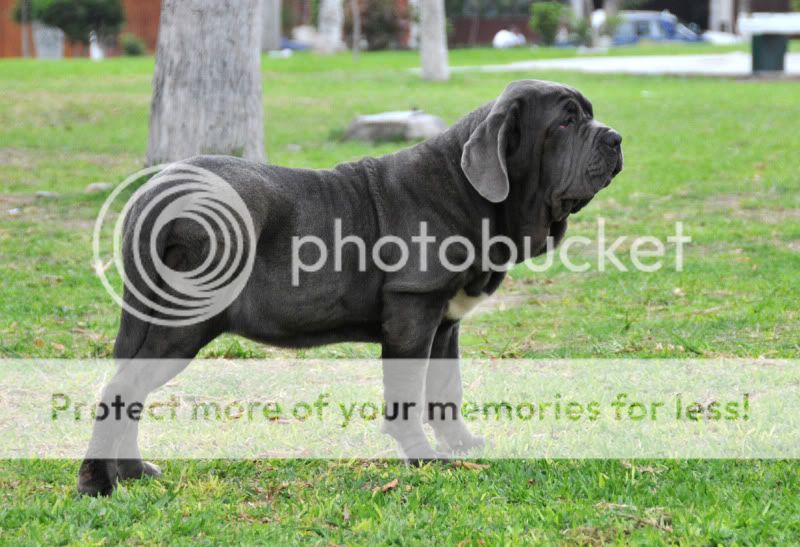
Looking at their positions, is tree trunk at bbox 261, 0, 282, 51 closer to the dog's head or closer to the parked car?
the parked car

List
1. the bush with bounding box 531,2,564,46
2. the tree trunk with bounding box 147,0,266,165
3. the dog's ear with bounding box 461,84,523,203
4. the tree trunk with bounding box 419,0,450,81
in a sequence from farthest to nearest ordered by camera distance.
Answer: the bush with bounding box 531,2,564,46
the tree trunk with bounding box 419,0,450,81
the tree trunk with bounding box 147,0,266,165
the dog's ear with bounding box 461,84,523,203

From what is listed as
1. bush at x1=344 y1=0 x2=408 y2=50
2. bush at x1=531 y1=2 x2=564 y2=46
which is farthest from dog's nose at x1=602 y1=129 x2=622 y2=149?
bush at x1=531 y1=2 x2=564 y2=46

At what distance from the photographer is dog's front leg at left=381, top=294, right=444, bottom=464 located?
448 centimetres

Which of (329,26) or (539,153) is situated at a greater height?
(329,26)

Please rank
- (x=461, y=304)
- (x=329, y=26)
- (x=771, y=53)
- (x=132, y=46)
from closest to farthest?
(x=461, y=304) < (x=771, y=53) < (x=329, y=26) < (x=132, y=46)

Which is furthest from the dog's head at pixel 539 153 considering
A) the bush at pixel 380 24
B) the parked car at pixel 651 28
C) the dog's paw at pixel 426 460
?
the parked car at pixel 651 28

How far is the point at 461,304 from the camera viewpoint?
4.69 metres

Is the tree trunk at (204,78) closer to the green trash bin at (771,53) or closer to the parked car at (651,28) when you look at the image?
the green trash bin at (771,53)

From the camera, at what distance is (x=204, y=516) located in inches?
163

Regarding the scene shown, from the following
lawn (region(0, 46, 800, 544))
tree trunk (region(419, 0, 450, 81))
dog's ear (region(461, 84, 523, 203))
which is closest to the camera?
lawn (region(0, 46, 800, 544))

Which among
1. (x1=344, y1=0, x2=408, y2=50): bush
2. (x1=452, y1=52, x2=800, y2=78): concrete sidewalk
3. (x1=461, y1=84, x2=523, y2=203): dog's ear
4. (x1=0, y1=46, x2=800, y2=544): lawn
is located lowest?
(x1=0, y1=46, x2=800, y2=544): lawn

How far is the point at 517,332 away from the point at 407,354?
269cm

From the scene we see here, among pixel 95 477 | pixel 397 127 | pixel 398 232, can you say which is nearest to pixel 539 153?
pixel 398 232

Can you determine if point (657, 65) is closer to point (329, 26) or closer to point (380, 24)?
point (329, 26)
